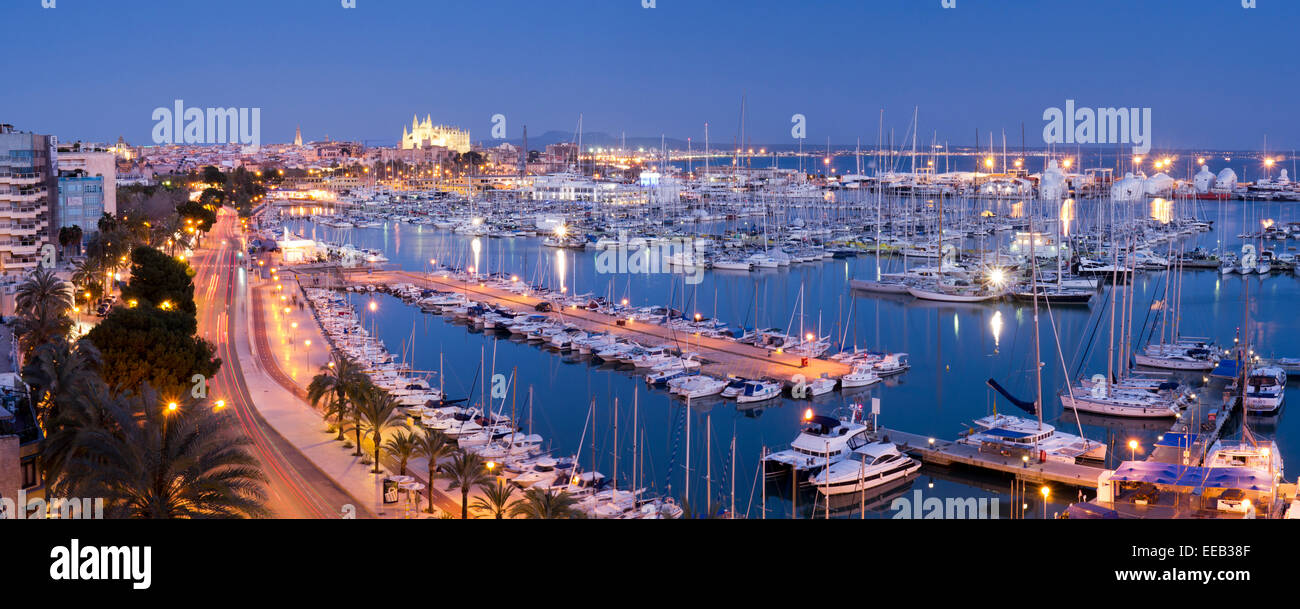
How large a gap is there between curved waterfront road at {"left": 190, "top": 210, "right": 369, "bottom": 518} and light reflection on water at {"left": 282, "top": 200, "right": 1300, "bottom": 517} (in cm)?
389

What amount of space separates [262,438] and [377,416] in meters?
2.11

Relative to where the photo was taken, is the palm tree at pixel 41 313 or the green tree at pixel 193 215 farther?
the green tree at pixel 193 215

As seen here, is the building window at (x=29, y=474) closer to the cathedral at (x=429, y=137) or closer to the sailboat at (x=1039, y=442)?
the sailboat at (x=1039, y=442)

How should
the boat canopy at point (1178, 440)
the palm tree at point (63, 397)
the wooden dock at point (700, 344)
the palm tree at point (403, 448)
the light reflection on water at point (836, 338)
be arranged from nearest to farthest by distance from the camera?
1. the palm tree at point (63, 397)
2. the palm tree at point (403, 448)
3. the boat canopy at point (1178, 440)
4. the light reflection on water at point (836, 338)
5. the wooden dock at point (700, 344)

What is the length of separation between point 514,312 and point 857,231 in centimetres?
2638

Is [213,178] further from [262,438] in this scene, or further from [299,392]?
[262,438]

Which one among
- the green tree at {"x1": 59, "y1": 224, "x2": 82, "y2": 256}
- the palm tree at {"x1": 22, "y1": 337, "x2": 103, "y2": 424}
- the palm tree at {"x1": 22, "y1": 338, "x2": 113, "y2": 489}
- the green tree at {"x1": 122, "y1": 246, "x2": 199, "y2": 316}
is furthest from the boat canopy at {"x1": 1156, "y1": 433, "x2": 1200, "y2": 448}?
the green tree at {"x1": 59, "y1": 224, "x2": 82, "y2": 256}

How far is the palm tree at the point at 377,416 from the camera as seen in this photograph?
13.8 metres

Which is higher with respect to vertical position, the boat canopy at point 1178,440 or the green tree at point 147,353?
the green tree at point 147,353

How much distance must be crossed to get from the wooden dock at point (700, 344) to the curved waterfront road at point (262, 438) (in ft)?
23.6

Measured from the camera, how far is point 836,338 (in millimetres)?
26547

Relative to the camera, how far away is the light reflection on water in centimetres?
1680

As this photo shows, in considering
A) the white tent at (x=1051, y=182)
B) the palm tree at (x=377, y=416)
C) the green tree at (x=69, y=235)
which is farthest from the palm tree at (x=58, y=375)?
the white tent at (x=1051, y=182)

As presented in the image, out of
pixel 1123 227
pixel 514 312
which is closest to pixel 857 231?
pixel 1123 227
